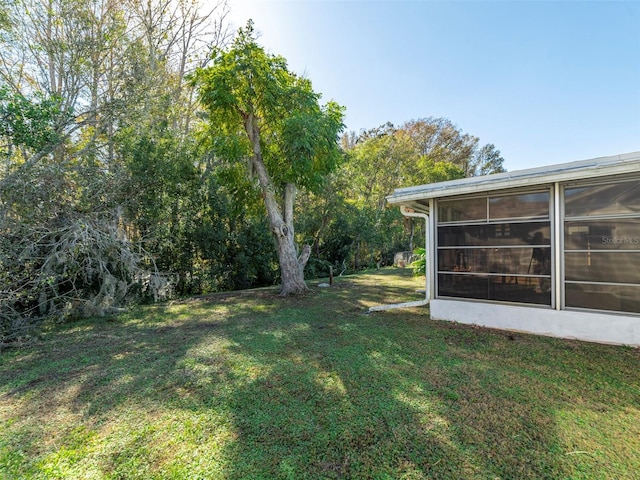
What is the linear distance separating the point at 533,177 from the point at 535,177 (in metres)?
0.03

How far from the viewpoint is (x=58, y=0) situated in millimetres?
7629

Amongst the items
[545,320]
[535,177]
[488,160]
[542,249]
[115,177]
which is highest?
[488,160]

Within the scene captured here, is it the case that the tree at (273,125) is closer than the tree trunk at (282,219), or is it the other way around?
the tree at (273,125)

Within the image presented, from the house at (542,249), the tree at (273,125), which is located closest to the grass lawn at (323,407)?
the house at (542,249)

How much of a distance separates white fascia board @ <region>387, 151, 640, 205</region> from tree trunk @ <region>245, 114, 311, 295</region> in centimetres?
445

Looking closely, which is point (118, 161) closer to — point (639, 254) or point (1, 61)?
point (1, 61)

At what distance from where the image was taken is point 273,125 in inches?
365

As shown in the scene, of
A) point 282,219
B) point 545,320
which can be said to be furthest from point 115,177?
point 545,320

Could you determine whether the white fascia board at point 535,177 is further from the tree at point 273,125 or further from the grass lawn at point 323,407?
the tree at point 273,125

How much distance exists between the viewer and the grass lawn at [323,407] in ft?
7.32

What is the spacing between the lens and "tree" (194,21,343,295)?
26.9ft

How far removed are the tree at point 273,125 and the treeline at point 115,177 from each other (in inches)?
29.4

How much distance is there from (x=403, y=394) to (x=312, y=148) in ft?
22.9

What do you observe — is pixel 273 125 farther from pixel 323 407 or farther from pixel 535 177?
pixel 323 407
